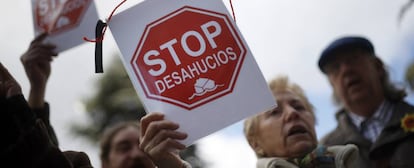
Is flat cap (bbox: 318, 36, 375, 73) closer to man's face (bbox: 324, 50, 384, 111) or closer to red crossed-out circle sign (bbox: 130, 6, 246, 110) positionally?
man's face (bbox: 324, 50, 384, 111)

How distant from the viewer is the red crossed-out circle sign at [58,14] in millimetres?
1678

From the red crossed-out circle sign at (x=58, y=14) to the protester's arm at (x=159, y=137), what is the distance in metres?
0.76

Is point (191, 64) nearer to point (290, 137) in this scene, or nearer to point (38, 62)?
point (290, 137)

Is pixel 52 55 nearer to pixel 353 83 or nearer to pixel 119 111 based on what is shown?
pixel 353 83

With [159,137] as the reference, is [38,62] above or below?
above

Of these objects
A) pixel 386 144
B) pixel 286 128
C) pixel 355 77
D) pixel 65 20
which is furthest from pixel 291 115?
pixel 65 20

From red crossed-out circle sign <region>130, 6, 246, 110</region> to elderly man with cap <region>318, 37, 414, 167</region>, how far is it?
0.67 m

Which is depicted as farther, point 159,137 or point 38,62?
point 38,62

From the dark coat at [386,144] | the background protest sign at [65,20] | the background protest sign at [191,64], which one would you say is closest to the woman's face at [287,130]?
the dark coat at [386,144]

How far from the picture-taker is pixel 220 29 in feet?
3.40

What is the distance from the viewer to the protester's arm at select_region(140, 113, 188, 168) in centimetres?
99

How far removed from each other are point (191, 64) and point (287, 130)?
51 cm

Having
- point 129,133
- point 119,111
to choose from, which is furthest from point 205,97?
point 119,111

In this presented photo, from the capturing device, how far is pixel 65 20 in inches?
67.5
